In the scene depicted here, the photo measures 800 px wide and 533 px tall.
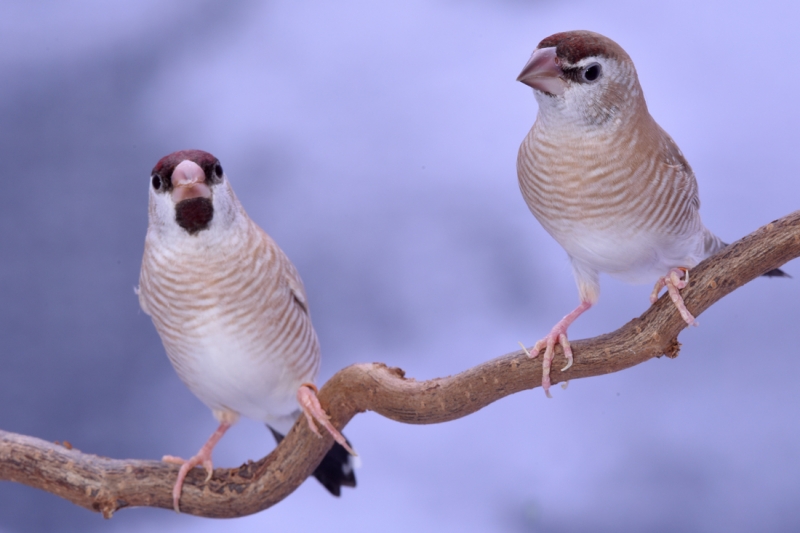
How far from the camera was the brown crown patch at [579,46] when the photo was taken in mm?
2240

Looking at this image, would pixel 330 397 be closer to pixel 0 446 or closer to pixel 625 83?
pixel 0 446

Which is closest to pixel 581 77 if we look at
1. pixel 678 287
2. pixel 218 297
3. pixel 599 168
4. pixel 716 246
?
pixel 599 168

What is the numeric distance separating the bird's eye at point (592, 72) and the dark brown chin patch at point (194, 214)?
3.94 ft

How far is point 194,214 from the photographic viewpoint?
8.14 feet

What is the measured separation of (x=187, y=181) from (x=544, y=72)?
3.55 feet

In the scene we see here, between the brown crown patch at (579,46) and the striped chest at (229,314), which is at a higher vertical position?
the brown crown patch at (579,46)

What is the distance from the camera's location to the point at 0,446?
2734 mm

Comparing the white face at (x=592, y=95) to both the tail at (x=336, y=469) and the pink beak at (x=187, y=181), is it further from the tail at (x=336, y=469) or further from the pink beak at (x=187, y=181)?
the tail at (x=336, y=469)

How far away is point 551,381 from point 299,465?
2.96 feet

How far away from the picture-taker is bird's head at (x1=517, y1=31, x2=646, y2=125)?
2.23 meters

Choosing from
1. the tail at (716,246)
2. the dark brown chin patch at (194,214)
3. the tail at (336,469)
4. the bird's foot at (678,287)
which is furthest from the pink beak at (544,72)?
the tail at (336,469)

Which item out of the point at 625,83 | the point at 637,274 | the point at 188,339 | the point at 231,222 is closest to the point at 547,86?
the point at 625,83

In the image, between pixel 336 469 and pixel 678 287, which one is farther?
pixel 336 469

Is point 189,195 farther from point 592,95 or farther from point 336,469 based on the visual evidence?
point 336,469
